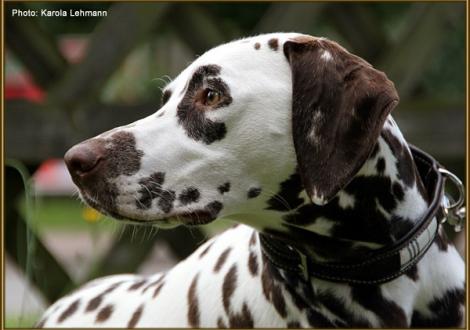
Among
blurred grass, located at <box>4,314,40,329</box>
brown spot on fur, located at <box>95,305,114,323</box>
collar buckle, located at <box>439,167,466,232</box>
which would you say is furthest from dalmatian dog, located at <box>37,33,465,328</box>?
blurred grass, located at <box>4,314,40,329</box>

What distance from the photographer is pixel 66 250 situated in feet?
49.6

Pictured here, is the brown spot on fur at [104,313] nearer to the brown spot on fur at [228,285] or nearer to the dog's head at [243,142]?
the brown spot on fur at [228,285]

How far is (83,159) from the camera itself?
3.21 metres

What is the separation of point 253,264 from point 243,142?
0.64 meters

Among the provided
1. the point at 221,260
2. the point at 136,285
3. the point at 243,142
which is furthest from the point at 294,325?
the point at 136,285

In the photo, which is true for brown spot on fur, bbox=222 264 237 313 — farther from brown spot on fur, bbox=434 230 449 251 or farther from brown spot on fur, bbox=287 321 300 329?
brown spot on fur, bbox=434 230 449 251

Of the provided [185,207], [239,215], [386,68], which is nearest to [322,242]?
[239,215]

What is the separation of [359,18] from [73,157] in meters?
3.92

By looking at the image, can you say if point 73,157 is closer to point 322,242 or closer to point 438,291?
point 322,242

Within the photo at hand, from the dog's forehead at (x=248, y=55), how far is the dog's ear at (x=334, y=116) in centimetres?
13

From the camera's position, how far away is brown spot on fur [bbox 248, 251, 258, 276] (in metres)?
3.73

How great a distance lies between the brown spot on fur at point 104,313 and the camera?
436cm

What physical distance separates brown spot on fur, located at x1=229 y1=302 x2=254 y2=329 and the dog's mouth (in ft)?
1.57

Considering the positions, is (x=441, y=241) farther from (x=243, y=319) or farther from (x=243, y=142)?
(x=243, y=142)
